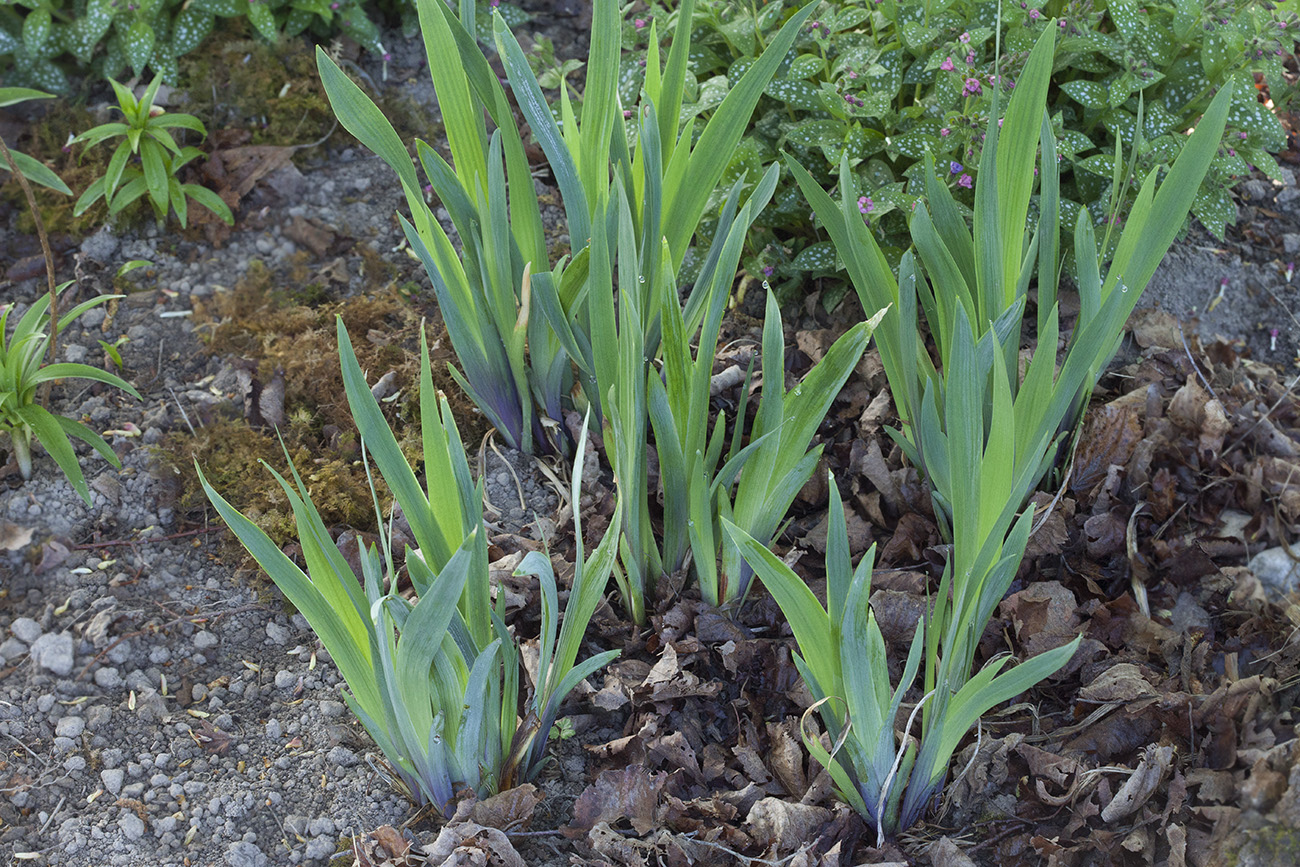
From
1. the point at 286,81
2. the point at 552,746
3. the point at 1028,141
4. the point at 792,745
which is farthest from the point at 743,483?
the point at 286,81

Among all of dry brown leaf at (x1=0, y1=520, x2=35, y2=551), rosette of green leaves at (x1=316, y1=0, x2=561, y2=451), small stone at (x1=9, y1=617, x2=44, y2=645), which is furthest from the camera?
dry brown leaf at (x1=0, y1=520, x2=35, y2=551)

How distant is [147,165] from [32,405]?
664 mm

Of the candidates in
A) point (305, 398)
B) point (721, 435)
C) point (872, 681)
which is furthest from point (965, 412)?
point (305, 398)

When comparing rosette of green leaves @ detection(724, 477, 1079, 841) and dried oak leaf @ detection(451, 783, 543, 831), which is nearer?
rosette of green leaves @ detection(724, 477, 1079, 841)

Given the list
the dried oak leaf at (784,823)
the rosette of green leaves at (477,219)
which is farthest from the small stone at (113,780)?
the dried oak leaf at (784,823)

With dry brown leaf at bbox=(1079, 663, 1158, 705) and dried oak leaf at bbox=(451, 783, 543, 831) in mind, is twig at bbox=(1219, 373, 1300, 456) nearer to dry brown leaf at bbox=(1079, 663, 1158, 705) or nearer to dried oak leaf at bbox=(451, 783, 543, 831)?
dry brown leaf at bbox=(1079, 663, 1158, 705)

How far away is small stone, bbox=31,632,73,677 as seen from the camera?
152cm

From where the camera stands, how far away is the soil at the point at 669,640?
1.26 meters

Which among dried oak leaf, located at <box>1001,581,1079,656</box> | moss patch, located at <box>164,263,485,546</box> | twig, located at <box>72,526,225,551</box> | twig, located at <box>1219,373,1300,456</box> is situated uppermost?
moss patch, located at <box>164,263,485,546</box>

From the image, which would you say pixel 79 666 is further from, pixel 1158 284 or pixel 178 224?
pixel 1158 284

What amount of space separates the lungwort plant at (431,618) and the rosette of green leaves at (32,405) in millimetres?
749

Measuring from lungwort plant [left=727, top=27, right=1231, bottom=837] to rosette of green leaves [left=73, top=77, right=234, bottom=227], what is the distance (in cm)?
142

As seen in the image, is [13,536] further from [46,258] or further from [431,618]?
[431,618]

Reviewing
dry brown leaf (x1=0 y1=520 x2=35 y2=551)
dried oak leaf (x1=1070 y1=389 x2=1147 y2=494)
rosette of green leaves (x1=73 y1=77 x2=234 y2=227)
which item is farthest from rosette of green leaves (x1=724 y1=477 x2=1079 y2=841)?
rosette of green leaves (x1=73 y1=77 x2=234 y2=227)
